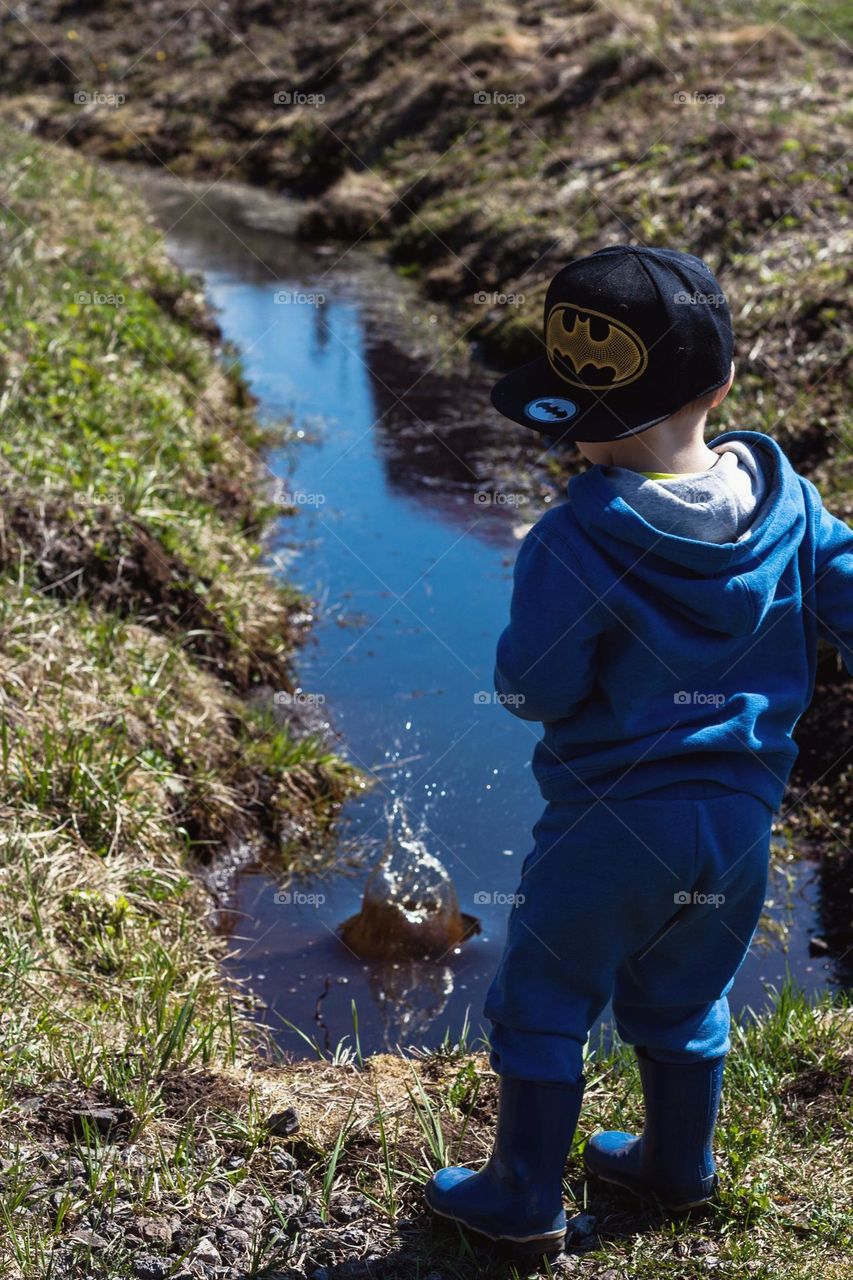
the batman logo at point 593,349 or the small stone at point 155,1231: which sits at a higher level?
the batman logo at point 593,349

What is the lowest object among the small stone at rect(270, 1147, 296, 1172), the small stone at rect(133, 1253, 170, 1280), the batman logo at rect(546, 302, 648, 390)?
the small stone at rect(270, 1147, 296, 1172)

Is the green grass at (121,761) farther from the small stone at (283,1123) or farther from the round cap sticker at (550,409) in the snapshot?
the round cap sticker at (550,409)

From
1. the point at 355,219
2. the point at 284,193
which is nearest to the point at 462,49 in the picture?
the point at 284,193

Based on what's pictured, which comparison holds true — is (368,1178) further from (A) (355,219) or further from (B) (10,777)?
(A) (355,219)

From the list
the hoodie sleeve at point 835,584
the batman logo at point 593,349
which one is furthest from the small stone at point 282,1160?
the batman logo at point 593,349

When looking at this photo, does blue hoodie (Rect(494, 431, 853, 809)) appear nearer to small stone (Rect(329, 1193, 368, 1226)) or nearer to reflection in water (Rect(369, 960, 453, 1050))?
small stone (Rect(329, 1193, 368, 1226))

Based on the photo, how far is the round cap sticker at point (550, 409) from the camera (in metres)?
2.31

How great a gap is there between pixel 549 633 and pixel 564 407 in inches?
15.3

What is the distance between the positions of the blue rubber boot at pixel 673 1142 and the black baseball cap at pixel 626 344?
45.2 inches

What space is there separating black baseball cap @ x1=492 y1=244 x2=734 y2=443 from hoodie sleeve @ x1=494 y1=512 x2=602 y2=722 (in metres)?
0.21

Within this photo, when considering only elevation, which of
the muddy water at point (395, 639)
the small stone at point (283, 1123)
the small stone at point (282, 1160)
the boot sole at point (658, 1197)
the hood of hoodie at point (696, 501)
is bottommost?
the muddy water at point (395, 639)

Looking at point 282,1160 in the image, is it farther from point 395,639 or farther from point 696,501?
point 395,639

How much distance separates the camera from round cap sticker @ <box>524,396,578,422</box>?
2.31 m

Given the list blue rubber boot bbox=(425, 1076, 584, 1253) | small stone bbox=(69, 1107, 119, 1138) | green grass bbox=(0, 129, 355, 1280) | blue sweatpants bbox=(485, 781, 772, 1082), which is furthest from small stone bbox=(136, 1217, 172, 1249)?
blue sweatpants bbox=(485, 781, 772, 1082)
